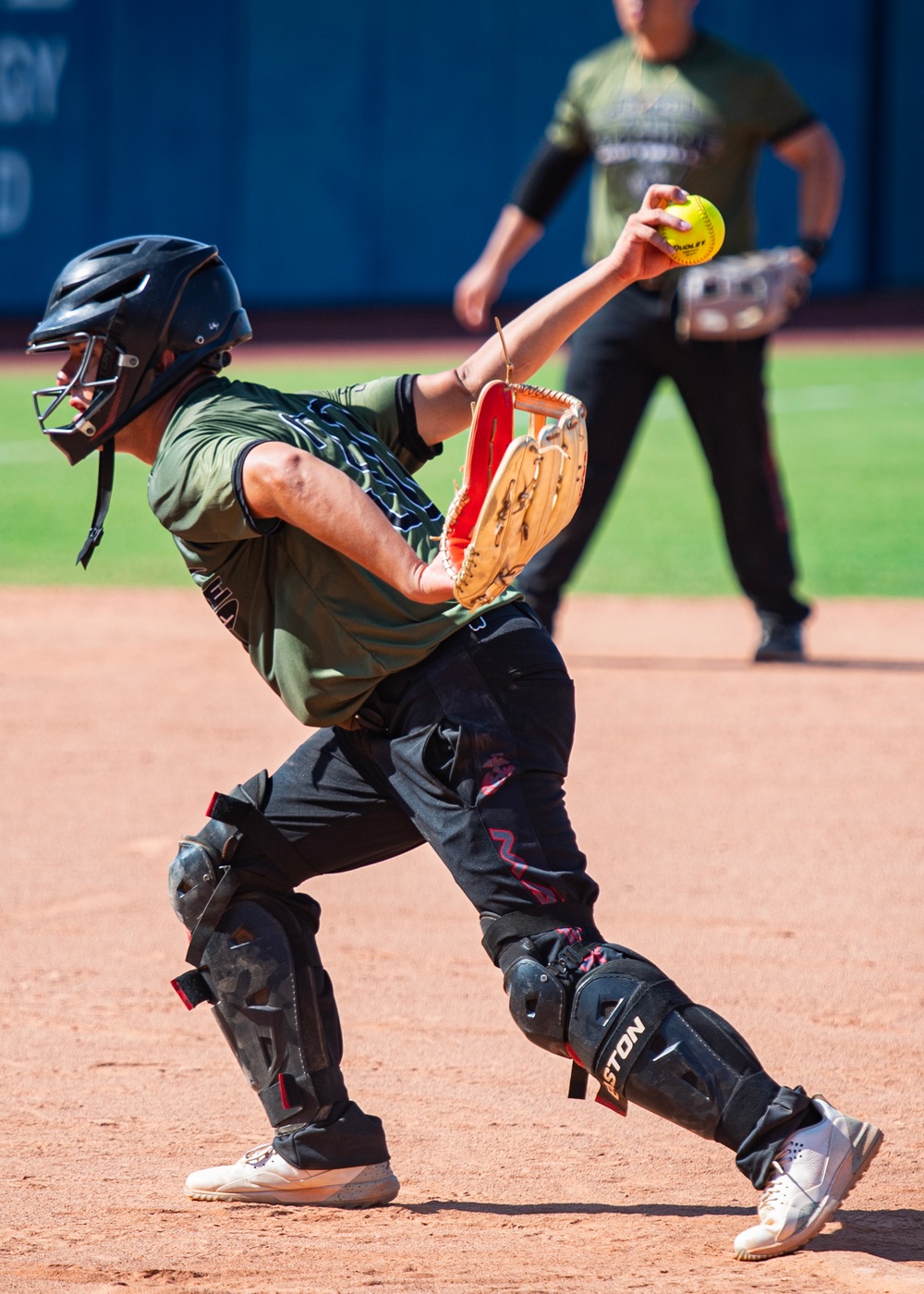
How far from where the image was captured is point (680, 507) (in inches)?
452

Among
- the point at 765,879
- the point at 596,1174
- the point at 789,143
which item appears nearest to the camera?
the point at 596,1174

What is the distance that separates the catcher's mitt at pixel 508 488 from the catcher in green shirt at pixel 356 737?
2.1 inches

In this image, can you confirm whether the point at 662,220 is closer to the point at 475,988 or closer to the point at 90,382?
the point at 90,382

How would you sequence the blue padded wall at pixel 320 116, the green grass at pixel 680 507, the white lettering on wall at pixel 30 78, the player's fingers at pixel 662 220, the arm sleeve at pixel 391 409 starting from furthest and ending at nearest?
the white lettering on wall at pixel 30 78
the blue padded wall at pixel 320 116
the green grass at pixel 680 507
the arm sleeve at pixel 391 409
the player's fingers at pixel 662 220

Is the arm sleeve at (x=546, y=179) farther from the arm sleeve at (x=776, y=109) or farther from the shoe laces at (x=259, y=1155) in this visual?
the shoe laces at (x=259, y=1155)

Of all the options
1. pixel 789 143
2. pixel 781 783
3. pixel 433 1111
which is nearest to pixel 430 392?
pixel 433 1111

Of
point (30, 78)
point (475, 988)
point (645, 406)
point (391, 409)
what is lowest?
point (30, 78)

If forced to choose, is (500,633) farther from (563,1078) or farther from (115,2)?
(115,2)

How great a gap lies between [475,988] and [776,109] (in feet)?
13.6

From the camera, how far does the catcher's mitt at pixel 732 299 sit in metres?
6.78

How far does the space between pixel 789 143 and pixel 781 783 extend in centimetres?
273

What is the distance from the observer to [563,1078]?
12.1 feet

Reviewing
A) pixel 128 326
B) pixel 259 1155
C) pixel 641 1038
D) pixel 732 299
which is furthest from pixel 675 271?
pixel 641 1038

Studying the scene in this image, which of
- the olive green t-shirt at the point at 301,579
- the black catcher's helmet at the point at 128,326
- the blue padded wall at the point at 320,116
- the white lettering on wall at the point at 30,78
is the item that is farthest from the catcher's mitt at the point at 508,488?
the white lettering on wall at the point at 30,78
